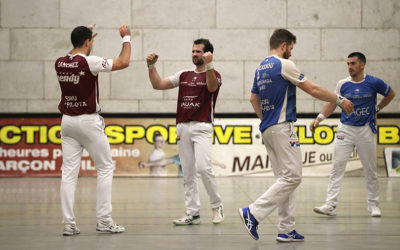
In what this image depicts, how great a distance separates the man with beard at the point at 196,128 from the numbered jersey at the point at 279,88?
1.23 meters

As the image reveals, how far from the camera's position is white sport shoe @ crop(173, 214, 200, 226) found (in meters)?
7.04

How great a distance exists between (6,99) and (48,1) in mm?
2461

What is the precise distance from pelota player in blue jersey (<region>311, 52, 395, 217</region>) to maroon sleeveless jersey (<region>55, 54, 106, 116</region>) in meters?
3.31

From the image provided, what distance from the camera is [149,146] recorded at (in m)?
13.7

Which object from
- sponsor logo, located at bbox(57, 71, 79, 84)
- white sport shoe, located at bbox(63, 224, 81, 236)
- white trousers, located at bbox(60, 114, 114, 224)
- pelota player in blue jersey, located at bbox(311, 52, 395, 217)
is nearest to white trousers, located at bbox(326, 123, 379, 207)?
pelota player in blue jersey, located at bbox(311, 52, 395, 217)

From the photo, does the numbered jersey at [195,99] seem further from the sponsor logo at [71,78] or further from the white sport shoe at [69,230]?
the white sport shoe at [69,230]

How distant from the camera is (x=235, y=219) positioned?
7488 millimetres

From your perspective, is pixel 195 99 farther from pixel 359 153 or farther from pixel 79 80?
pixel 359 153

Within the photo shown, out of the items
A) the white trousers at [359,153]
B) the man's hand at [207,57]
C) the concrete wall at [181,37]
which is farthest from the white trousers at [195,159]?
the concrete wall at [181,37]

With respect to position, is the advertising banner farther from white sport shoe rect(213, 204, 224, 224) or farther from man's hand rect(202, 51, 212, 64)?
man's hand rect(202, 51, 212, 64)

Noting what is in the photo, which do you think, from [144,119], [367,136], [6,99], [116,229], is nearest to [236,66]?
[144,119]

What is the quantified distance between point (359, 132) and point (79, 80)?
147 inches

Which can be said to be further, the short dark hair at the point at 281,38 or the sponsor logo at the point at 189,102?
the sponsor logo at the point at 189,102

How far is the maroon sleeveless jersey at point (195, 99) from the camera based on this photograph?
7.19 metres
